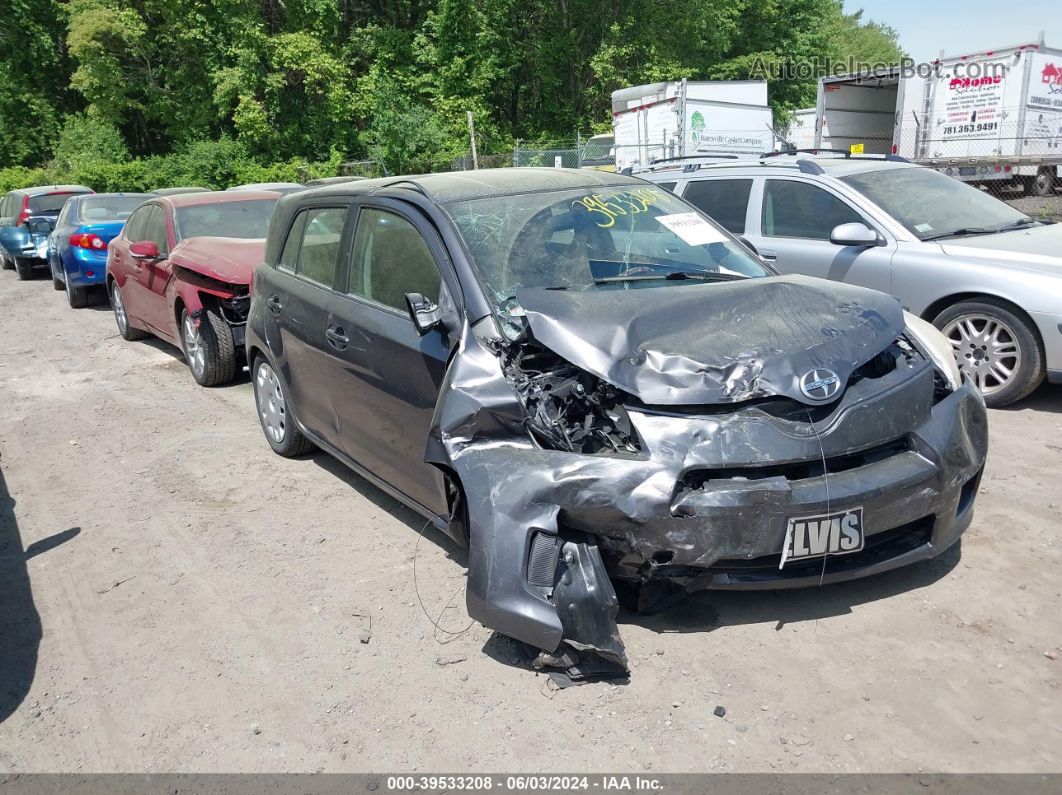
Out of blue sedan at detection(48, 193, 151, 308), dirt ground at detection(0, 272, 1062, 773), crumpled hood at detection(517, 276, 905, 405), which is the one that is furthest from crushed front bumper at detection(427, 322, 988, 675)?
→ blue sedan at detection(48, 193, 151, 308)

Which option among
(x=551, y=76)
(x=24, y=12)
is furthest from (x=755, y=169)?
(x=24, y=12)

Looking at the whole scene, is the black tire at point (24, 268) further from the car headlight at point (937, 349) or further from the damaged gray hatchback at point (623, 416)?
the car headlight at point (937, 349)

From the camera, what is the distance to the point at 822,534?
3182 millimetres

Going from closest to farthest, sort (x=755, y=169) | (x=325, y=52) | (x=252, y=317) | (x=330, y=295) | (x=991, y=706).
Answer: (x=991, y=706), (x=330, y=295), (x=252, y=317), (x=755, y=169), (x=325, y=52)

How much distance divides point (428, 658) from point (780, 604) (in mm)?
1504

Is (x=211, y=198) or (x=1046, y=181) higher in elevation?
(x=211, y=198)

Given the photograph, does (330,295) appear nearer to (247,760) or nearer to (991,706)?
(247,760)

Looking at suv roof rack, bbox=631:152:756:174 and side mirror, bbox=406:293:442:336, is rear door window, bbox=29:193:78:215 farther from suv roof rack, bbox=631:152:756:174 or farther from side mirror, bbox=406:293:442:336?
side mirror, bbox=406:293:442:336

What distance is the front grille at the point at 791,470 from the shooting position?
3.18 m

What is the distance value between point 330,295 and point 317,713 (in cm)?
236

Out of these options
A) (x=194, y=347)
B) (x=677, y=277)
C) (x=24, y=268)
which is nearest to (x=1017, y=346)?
(x=677, y=277)

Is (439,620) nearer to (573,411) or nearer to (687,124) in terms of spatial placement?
(573,411)

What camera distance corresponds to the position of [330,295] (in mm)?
4766

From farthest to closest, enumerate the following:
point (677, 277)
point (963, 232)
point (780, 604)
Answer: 1. point (963, 232)
2. point (677, 277)
3. point (780, 604)
